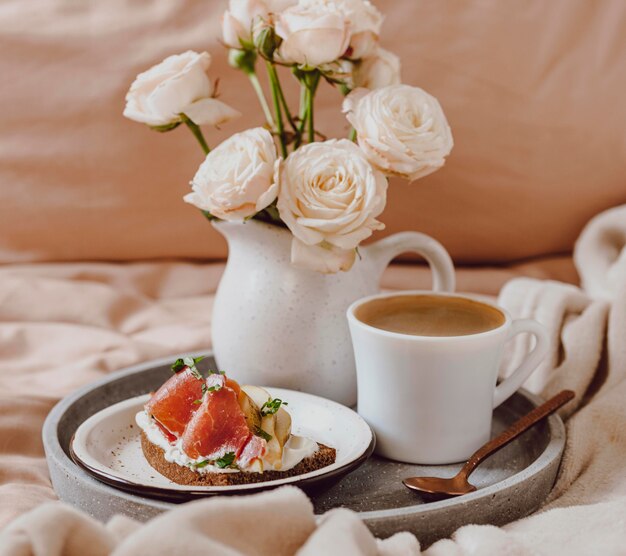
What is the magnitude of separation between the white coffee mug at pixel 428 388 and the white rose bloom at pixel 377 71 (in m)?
0.22

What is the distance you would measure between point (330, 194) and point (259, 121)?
0.50 metres

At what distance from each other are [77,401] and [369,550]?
0.40m

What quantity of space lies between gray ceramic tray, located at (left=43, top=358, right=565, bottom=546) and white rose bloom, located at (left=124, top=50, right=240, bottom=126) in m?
0.28

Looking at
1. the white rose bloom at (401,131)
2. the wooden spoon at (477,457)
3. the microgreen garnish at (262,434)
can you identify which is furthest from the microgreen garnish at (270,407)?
the white rose bloom at (401,131)

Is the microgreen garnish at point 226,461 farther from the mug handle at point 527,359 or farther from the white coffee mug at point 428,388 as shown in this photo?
the mug handle at point 527,359

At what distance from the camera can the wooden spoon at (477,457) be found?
0.70 m

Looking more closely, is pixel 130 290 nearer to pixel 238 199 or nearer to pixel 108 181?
pixel 108 181

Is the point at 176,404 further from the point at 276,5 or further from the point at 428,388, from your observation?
the point at 276,5

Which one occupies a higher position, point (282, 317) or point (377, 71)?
point (377, 71)

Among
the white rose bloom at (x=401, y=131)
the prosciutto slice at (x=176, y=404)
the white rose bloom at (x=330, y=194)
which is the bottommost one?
the prosciutto slice at (x=176, y=404)

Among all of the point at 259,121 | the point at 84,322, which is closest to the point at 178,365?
→ the point at 84,322

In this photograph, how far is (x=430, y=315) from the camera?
83 centimetres

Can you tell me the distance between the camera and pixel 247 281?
0.84 metres

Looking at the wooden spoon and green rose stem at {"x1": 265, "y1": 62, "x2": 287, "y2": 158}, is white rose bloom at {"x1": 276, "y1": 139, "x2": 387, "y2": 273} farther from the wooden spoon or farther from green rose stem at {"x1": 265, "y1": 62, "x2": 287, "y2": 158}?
the wooden spoon
